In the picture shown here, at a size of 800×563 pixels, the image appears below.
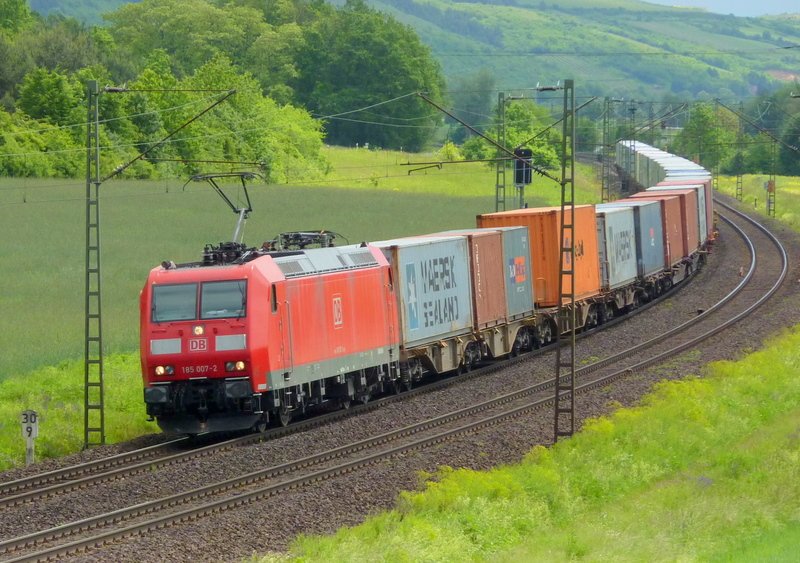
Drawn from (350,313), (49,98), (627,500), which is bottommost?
(627,500)

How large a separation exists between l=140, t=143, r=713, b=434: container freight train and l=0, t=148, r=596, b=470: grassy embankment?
3236 millimetres

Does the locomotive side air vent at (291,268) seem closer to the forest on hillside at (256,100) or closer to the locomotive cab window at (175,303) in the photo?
the locomotive cab window at (175,303)

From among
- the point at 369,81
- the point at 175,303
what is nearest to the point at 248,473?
the point at 175,303

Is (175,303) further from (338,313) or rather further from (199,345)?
→ (338,313)

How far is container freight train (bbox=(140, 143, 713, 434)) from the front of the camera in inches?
928

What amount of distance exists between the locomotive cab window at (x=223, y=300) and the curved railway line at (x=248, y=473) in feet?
7.91

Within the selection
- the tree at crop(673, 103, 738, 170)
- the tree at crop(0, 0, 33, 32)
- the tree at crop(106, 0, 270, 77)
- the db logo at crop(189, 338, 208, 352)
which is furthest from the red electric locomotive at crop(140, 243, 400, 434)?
the tree at crop(0, 0, 33, 32)

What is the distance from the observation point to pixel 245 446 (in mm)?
23703

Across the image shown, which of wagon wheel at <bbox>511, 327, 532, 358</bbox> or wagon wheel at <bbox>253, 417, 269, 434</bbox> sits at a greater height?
wagon wheel at <bbox>511, 327, 532, 358</bbox>

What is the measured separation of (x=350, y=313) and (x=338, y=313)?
535 mm

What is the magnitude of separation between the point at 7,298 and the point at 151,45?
10871cm

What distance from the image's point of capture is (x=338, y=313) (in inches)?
1056

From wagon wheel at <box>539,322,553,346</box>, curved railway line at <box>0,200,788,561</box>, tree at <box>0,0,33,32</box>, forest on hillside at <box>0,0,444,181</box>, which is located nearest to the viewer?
curved railway line at <box>0,200,788,561</box>

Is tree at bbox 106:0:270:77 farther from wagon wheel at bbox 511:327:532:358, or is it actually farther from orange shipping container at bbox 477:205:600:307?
wagon wheel at bbox 511:327:532:358
